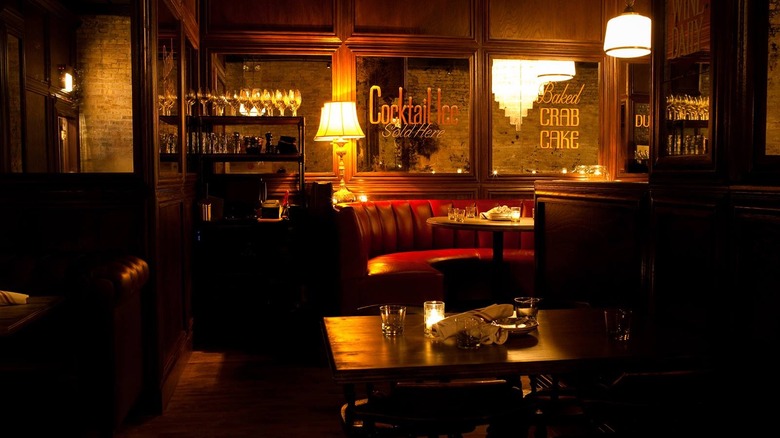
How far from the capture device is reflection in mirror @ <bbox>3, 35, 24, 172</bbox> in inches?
185

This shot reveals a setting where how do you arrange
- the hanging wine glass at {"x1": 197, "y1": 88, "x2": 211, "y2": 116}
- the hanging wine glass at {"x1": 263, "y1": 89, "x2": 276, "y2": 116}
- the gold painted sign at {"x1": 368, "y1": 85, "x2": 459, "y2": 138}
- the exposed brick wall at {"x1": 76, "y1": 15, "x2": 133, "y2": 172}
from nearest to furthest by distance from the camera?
the exposed brick wall at {"x1": 76, "y1": 15, "x2": 133, "y2": 172}, the hanging wine glass at {"x1": 197, "y1": 88, "x2": 211, "y2": 116}, the hanging wine glass at {"x1": 263, "y1": 89, "x2": 276, "y2": 116}, the gold painted sign at {"x1": 368, "y1": 85, "x2": 459, "y2": 138}

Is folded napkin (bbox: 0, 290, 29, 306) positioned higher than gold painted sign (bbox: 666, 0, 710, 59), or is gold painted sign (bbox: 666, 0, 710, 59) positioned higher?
gold painted sign (bbox: 666, 0, 710, 59)

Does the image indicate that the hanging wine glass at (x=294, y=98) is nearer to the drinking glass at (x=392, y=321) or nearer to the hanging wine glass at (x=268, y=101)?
the hanging wine glass at (x=268, y=101)

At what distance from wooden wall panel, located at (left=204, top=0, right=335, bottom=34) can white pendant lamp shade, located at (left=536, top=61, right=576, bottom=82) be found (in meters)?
2.21

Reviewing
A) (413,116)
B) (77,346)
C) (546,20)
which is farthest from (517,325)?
(546,20)

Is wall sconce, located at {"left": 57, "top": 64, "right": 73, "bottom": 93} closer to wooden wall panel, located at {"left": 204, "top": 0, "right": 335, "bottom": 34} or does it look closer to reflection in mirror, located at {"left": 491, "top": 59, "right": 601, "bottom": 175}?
wooden wall panel, located at {"left": 204, "top": 0, "right": 335, "bottom": 34}

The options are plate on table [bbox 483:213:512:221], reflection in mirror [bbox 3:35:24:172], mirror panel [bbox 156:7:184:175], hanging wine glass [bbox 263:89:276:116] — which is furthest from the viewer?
hanging wine glass [bbox 263:89:276:116]

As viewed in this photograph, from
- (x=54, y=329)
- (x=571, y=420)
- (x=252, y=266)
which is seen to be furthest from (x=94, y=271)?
(x=252, y=266)

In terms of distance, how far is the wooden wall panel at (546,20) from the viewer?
7.02 m

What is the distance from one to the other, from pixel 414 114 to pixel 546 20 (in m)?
1.68

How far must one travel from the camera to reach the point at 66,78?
19.5 ft

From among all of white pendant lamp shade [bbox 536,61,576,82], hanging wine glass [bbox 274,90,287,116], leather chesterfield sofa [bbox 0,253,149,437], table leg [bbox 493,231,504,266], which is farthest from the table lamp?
A: leather chesterfield sofa [bbox 0,253,149,437]

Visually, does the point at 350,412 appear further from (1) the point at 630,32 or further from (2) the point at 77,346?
(1) the point at 630,32

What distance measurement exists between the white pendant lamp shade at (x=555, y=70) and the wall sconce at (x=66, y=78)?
14.8ft
